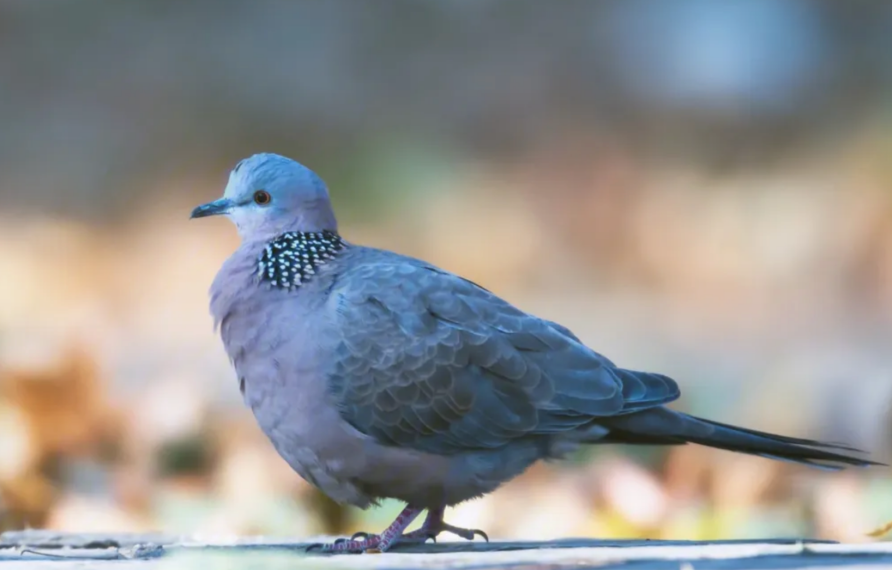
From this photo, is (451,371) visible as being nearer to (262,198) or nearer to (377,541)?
(377,541)

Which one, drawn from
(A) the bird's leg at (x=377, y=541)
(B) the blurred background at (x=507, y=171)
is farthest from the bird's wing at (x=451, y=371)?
(B) the blurred background at (x=507, y=171)

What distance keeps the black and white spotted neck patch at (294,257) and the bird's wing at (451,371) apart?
8 cm

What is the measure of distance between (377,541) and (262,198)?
772 mm

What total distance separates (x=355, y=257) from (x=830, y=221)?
3.35m

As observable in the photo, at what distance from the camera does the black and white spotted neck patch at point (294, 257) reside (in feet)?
7.62

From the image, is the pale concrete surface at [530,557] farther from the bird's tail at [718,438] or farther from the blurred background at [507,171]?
the blurred background at [507,171]

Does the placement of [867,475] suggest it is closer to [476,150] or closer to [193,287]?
[476,150]

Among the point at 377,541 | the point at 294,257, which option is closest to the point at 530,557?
the point at 377,541

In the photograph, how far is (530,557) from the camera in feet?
6.03

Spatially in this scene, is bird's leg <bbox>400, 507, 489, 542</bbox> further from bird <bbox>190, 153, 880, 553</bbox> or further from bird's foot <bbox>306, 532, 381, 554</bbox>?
bird's foot <bbox>306, 532, 381, 554</bbox>

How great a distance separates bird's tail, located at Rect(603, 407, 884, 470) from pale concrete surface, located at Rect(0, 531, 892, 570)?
0.28m

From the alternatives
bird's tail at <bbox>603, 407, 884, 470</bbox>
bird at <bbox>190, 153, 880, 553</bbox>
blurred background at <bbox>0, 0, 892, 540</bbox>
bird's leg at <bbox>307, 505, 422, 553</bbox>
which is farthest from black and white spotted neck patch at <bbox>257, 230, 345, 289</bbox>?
blurred background at <bbox>0, 0, 892, 540</bbox>

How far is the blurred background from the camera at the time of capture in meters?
4.92

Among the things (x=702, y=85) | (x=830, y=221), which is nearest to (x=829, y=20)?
(x=702, y=85)
